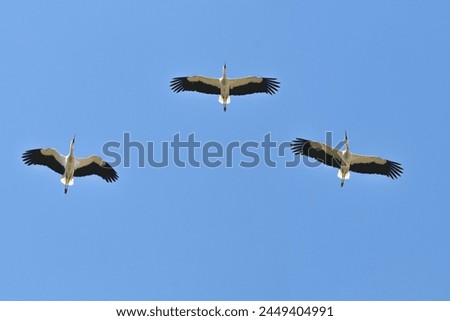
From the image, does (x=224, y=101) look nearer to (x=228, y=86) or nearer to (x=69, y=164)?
(x=228, y=86)

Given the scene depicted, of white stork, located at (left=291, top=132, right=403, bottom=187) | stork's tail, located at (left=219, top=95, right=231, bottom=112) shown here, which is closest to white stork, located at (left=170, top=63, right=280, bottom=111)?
stork's tail, located at (left=219, top=95, right=231, bottom=112)

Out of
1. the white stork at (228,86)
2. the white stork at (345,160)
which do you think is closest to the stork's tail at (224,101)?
the white stork at (228,86)

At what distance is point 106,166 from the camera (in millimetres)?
27891

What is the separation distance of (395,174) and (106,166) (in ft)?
26.8

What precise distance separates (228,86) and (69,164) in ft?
17.5

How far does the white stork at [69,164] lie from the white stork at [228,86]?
334 centimetres

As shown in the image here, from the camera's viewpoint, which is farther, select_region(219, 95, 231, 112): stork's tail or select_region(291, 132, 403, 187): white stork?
select_region(219, 95, 231, 112): stork's tail

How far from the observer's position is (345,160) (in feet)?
89.1

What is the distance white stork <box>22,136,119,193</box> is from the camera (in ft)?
88.6

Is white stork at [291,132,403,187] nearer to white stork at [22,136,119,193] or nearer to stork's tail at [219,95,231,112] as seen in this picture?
stork's tail at [219,95,231,112]

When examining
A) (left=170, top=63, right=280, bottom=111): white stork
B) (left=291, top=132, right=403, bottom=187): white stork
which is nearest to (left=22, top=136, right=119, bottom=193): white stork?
(left=170, top=63, right=280, bottom=111): white stork

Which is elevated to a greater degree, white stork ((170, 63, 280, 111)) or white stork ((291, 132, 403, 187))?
white stork ((170, 63, 280, 111))

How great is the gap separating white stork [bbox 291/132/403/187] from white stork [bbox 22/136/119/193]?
216 inches
